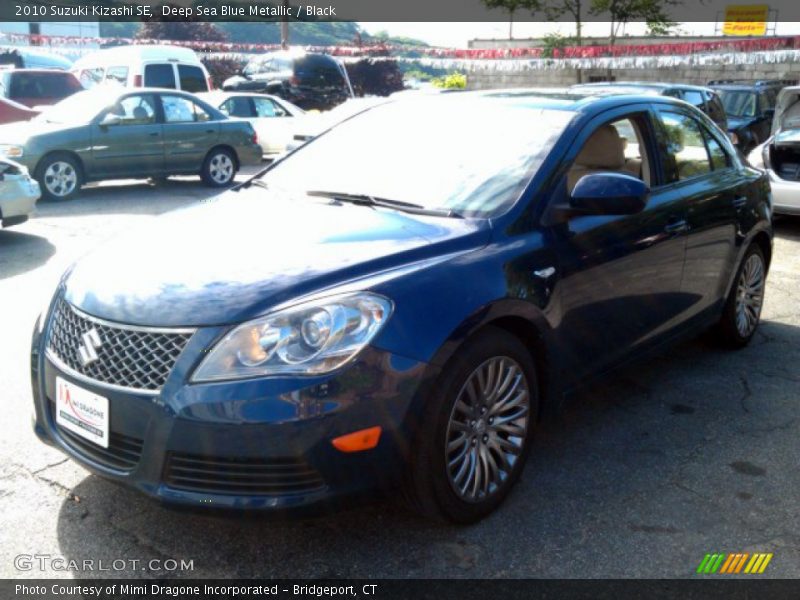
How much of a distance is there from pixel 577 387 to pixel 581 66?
2662cm

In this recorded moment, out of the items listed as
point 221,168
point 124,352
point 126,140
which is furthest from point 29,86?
point 124,352

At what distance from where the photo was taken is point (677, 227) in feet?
14.2

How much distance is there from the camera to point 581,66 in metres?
28.5

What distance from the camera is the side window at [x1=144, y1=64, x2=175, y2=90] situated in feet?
55.6

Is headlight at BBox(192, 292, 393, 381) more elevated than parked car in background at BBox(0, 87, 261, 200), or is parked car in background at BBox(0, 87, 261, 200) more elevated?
parked car in background at BBox(0, 87, 261, 200)

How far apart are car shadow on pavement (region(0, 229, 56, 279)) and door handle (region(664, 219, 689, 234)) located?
207 inches

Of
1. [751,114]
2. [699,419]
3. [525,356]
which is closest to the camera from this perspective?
[525,356]

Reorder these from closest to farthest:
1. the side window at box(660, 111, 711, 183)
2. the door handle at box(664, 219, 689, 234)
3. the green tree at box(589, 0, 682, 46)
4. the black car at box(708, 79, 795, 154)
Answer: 1. the door handle at box(664, 219, 689, 234)
2. the side window at box(660, 111, 711, 183)
3. the black car at box(708, 79, 795, 154)
4. the green tree at box(589, 0, 682, 46)

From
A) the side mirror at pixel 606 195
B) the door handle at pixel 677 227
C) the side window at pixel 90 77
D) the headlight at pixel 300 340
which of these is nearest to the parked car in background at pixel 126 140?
the side window at pixel 90 77

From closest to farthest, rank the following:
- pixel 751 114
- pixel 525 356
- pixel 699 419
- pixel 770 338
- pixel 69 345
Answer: pixel 69 345 → pixel 525 356 → pixel 699 419 → pixel 770 338 → pixel 751 114

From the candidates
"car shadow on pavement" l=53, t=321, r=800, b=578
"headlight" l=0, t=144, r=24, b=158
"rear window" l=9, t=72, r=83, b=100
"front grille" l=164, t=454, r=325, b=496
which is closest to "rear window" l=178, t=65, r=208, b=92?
"rear window" l=9, t=72, r=83, b=100

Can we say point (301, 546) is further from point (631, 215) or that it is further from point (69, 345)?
point (631, 215)

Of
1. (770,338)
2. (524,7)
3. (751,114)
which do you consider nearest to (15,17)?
(524,7)

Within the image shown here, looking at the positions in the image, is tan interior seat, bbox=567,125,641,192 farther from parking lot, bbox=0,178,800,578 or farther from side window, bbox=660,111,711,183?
parking lot, bbox=0,178,800,578
